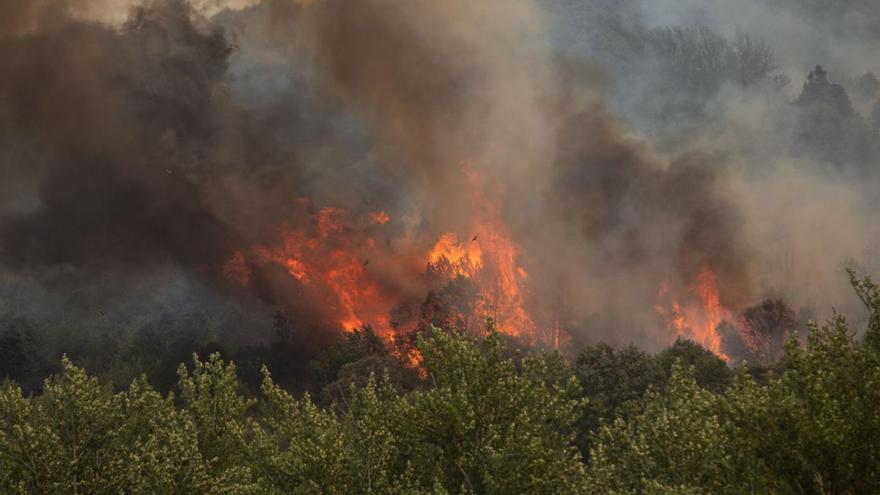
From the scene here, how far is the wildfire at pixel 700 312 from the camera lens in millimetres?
130000

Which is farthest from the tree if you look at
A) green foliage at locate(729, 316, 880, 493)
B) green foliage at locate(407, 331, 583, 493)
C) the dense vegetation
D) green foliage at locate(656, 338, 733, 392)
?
green foliage at locate(729, 316, 880, 493)

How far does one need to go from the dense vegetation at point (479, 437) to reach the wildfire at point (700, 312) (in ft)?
328

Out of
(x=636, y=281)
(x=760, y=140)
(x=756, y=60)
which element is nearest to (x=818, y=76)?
(x=756, y=60)

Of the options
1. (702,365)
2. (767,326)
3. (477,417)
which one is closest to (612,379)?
(702,365)

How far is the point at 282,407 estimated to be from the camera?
1575 inches

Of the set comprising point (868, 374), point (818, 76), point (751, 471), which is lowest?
point (751, 471)

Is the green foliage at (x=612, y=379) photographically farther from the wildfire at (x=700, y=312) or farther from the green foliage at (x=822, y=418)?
the green foliage at (x=822, y=418)

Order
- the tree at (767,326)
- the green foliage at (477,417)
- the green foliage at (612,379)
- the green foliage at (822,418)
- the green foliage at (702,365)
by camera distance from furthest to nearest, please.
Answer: the tree at (767,326)
the green foliage at (702,365)
the green foliage at (612,379)
the green foliage at (477,417)
the green foliage at (822,418)

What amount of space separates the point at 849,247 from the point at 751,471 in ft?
404

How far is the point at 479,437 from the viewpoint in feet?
117

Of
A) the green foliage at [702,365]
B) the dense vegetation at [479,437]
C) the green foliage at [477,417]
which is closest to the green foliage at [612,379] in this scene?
the green foliage at [702,365]

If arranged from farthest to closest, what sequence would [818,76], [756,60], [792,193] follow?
[756,60]
[818,76]
[792,193]

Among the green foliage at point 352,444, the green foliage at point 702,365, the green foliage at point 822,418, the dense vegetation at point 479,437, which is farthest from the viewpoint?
the green foliage at point 702,365

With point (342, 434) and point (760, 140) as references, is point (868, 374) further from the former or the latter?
point (760, 140)
